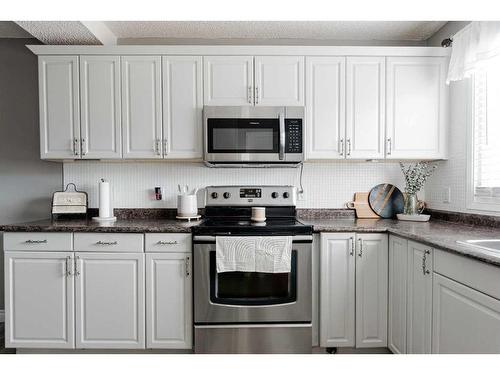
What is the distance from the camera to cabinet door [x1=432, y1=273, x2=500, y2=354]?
1193mm

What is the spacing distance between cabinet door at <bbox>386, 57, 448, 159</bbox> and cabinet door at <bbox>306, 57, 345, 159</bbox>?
0.37 metres

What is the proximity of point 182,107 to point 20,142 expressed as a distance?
1481mm

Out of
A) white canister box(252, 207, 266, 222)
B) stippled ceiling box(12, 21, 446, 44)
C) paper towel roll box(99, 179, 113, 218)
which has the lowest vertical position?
white canister box(252, 207, 266, 222)

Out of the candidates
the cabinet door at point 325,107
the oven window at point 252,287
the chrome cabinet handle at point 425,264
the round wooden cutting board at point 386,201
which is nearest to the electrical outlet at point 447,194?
the round wooden cutting board at point 386,201

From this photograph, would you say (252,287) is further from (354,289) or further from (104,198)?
(104,198)

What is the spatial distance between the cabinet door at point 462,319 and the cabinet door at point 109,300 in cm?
171

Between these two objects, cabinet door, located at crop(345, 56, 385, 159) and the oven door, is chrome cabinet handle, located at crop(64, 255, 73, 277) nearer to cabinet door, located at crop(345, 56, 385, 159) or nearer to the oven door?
the oven door

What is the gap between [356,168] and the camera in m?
2.74

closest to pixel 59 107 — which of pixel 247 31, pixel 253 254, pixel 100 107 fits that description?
pixel 100 107

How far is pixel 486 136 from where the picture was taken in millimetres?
2096

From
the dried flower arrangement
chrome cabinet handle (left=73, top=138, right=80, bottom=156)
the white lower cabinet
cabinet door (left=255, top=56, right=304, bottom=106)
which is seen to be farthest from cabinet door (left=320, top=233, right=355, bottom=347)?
chrome cabinet handle (left=73, top=138, right=80, bottom=156)

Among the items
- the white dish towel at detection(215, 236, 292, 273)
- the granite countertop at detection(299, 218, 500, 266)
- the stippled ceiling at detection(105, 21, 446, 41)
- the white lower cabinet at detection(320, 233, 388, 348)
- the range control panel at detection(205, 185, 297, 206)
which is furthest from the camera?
the range control panel at detection(205, 185, 297, 206)

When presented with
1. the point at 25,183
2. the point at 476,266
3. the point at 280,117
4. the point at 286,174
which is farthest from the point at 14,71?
the point at 476,266
